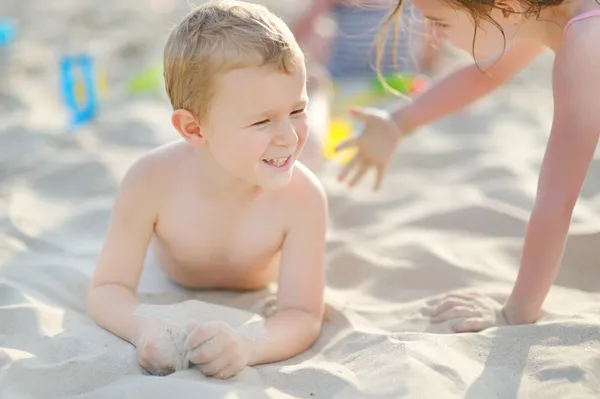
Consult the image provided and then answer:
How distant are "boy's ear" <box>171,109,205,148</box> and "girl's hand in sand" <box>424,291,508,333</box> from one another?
27.5 inches

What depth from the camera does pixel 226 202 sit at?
180 centimetres

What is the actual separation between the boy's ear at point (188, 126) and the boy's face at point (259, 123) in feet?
0.08

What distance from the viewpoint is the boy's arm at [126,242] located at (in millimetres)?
1769

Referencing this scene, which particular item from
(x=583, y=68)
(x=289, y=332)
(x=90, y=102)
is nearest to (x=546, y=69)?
(x=90, y=102)

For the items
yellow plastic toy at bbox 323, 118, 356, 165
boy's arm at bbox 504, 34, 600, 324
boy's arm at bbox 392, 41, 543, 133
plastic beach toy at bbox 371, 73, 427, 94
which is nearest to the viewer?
boy's arm at bbox 504, 34, 600, 324

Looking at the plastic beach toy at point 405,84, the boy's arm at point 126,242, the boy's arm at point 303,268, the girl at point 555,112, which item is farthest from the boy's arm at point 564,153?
the plastic beach toy at point 405,84

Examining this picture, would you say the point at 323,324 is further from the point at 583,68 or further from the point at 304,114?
the point at 583,68

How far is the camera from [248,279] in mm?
1972

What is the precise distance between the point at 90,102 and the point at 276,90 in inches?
77.1

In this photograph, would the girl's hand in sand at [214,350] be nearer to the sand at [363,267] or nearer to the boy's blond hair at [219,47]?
the sand at [363,267]

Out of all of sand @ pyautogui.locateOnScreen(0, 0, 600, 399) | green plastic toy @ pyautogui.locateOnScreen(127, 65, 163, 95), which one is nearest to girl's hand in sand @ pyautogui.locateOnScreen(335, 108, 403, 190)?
sand @ pyautogui.locateOnScreen(0, 0, 600, 399)

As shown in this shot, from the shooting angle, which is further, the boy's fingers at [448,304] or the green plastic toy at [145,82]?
the green plastic toy at [145,82]

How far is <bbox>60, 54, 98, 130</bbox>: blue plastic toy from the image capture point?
3.28 m

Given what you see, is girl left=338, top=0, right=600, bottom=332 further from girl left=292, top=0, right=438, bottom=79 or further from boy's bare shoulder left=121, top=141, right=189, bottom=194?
girl left=292, top=0, right=438, bottom=79
